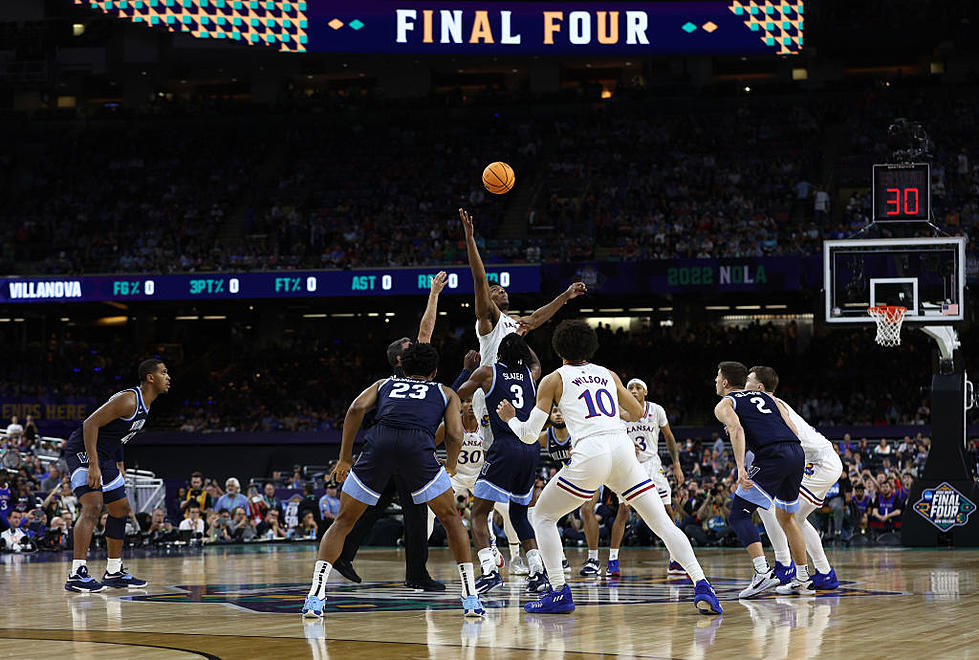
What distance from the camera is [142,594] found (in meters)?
11.8

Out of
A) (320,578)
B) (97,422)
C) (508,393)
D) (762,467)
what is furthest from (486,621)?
(97,422)

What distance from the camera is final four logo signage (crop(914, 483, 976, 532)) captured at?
19.6 meters

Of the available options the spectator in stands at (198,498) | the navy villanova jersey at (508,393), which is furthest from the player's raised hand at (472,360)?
the spectator in stands at (198,498)

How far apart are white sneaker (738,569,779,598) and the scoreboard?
2140 cm

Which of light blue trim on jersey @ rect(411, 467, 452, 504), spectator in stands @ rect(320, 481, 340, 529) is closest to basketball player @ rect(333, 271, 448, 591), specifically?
light blue trim on jersey @ rect(411, 467, 452, 504)

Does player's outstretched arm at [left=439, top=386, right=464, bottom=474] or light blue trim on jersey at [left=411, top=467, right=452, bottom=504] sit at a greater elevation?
player's outstretched arm at [left=439, top=386, right=464, bottom=474]

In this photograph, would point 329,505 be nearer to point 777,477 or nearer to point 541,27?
point 777,477

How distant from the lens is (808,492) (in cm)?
1172

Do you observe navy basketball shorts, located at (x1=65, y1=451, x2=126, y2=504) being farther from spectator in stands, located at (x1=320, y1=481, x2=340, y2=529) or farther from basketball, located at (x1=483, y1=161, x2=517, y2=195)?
spectator in stands, located at (x1=320, y1=481, x2=340, y2=529)

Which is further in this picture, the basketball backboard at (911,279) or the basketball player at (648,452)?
the basketball backboard at (911,279)

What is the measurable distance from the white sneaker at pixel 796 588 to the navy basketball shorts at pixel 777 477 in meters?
0.69

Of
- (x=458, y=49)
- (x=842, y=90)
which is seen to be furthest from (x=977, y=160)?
(x=458, y=49)

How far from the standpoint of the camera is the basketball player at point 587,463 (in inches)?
356

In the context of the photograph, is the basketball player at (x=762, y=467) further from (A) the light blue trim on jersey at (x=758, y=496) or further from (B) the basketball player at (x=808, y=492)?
(B) the basketball player at (x=808, y=492)
